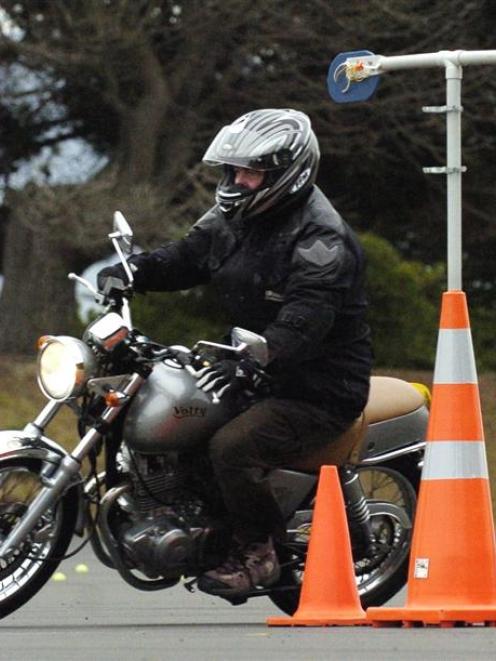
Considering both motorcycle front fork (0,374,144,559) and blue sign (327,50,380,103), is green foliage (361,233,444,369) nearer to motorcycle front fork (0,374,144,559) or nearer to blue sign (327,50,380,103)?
blue sign (327,50,380,103)

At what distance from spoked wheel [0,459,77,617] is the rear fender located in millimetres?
26

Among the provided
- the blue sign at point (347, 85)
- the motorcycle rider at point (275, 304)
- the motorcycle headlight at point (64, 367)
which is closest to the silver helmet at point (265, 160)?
the motorcycle rider at point (275, 304)

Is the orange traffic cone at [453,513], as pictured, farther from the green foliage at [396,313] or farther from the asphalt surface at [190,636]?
the green foliage at [396,313]

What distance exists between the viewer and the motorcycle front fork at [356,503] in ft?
29.3

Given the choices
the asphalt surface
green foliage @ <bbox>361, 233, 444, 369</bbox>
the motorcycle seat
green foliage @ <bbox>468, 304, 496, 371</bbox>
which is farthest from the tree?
the motorcycle seat

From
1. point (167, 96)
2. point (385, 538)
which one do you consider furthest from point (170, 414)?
point (167, 96)

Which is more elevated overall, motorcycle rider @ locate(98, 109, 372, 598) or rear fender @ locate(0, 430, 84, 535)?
motorcycle rider @ locate(98, 109, 372, 598)

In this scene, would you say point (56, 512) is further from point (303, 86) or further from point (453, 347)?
point (303, 86)

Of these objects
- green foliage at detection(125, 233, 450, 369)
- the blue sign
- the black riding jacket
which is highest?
green foliage at detection(125, 233, 450, 369)

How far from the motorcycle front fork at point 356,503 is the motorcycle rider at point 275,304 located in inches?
10.9

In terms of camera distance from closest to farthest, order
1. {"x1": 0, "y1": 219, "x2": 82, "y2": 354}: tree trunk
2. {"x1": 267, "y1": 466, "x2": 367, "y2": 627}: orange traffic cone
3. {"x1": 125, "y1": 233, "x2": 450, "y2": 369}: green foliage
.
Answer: {"x1": 267, "y1": 466, "x2": 367, "y2": 627}: orange traffic cone < {"x1": 125, "y1": 233, "x2": 450, "y2": 369}: green foliage < {"x1": 0, "y1": 219, "x2": 82, "y2": 354}: tree trunk

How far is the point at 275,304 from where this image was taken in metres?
8.53

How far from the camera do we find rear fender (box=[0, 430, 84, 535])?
8367 millimetres

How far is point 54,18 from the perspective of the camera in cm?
2009
